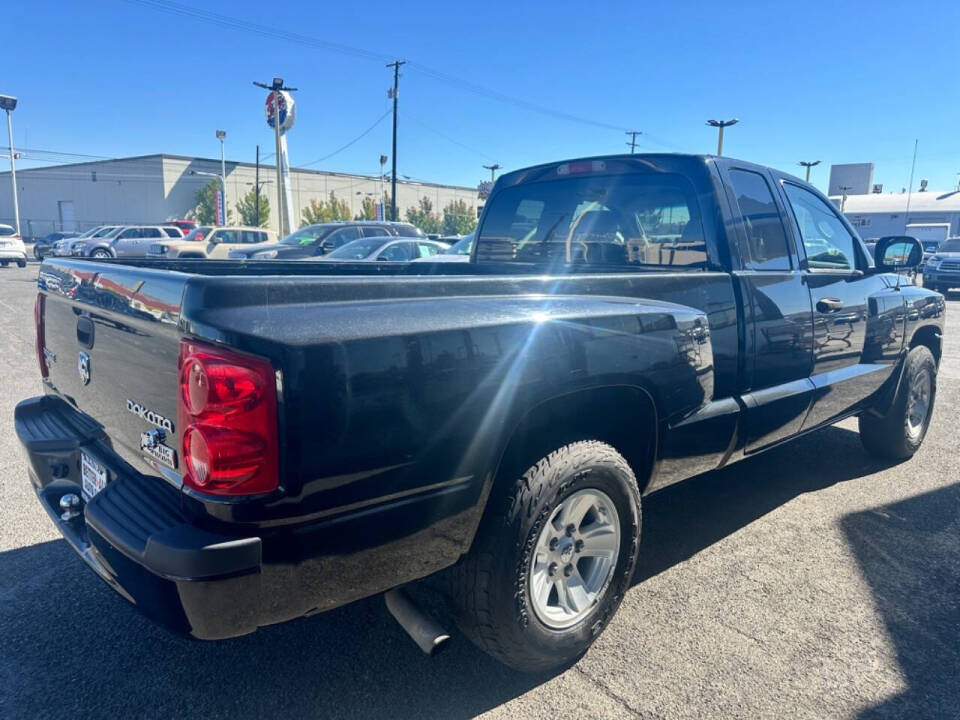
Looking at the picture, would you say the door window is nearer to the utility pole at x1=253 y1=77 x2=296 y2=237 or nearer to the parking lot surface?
the parking lot surface

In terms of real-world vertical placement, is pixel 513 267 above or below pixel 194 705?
above

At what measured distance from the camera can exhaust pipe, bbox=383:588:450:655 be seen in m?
2.04

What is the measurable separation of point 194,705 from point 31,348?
7918 millimetres

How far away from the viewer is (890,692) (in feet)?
7.80

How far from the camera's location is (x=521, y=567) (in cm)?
223

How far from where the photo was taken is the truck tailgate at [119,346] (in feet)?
6.06

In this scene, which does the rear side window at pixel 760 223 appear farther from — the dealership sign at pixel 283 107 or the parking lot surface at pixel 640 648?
the dealership sign at pixel 283 107

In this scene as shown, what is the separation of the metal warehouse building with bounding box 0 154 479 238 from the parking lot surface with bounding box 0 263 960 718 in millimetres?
62926

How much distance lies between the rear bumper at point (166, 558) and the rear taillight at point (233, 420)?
154mm

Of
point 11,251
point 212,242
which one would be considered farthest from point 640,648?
point 11,251

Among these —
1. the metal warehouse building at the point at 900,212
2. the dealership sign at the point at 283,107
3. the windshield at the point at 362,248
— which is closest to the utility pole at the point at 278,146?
the dealership sign at the point at 283,107

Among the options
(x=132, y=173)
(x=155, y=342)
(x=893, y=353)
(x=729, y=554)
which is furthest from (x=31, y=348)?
(x=132, y=173)

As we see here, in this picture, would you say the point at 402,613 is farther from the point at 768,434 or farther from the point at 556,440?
the point at 768,434

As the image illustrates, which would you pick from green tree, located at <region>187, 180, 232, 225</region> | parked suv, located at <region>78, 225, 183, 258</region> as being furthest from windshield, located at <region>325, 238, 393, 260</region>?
green tree, located at <region>187, 180, 232, 225</region>
